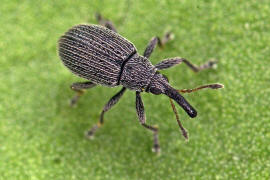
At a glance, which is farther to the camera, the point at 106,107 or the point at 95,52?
the point at 106,107

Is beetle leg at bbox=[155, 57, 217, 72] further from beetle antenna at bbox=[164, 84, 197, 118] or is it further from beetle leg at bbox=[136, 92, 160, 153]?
beetle leg at bbox=[136, 92, 160, 153]

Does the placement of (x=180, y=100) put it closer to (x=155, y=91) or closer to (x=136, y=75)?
(x=155, y=91)

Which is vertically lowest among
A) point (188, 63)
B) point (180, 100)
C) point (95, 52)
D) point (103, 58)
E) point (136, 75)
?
point (180, 100)

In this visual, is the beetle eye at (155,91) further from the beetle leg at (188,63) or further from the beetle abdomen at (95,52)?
the beetle abdomen at (95,52)

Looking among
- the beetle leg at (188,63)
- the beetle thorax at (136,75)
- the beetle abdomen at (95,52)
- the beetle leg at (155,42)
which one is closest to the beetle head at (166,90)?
the beetle thorax at (136,75)

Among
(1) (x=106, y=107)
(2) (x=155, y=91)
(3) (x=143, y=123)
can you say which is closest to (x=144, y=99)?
(2) (x=155, y=91)

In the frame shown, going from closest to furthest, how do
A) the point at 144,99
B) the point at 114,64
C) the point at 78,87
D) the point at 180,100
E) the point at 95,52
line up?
the point at 180,100, the point at 95,52, the point at 114,64, the point at 144,99, the point at 78,87
